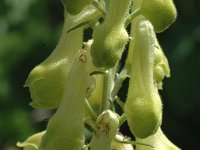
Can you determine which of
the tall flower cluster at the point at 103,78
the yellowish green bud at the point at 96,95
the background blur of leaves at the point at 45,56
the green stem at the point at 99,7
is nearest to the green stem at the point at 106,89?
the tall flower cluster at the point at 103,78

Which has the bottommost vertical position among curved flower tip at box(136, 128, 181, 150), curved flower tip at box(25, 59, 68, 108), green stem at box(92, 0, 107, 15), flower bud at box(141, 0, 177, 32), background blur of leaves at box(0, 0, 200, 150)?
background blur of leaves at box(0, 0, 200, 150)

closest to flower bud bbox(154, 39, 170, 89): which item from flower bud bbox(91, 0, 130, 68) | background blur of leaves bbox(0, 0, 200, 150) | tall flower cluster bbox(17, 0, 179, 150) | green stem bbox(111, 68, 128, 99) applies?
tall flower cluster bbox(17, 0, 179, 150)

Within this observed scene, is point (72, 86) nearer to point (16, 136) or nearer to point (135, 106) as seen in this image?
point (135, 106)

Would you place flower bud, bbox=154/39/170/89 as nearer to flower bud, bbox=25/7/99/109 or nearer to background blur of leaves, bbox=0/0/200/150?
flower bud, bbox=25/7/99/109

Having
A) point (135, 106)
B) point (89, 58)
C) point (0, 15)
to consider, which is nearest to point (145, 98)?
point (135, 106)

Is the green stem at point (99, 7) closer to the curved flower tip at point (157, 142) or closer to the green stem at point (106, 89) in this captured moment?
the green stem at point (106, 89)
